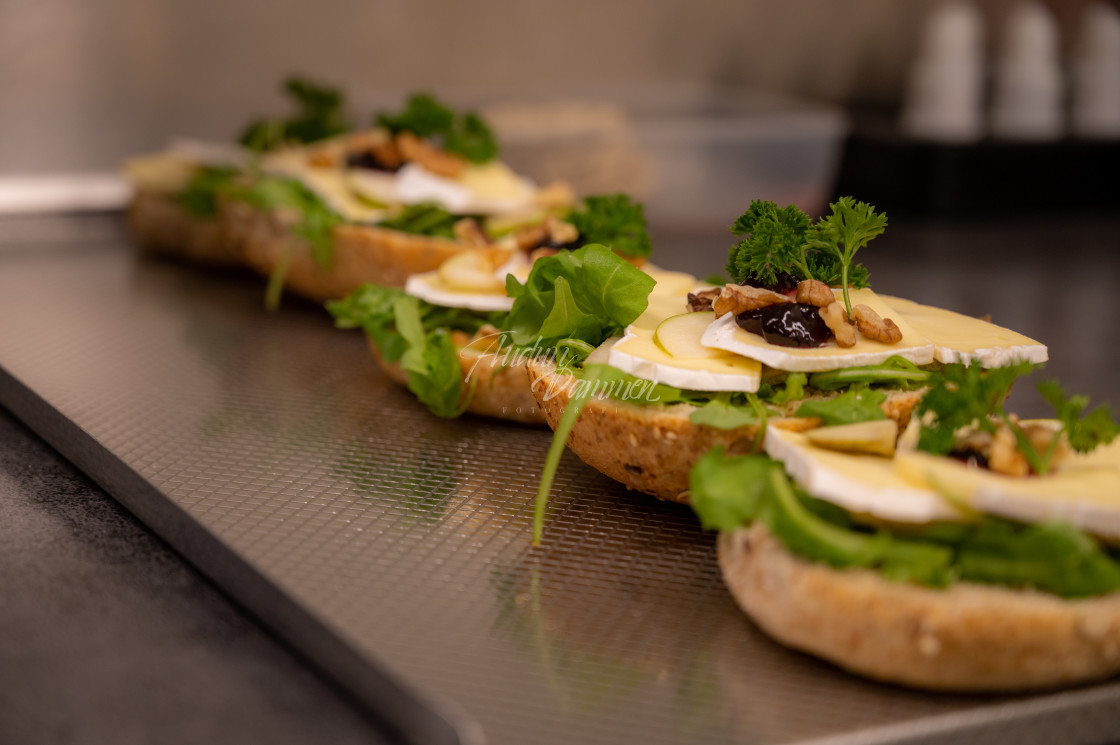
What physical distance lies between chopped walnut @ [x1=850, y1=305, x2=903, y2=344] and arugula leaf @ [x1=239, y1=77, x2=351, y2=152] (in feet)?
8.73

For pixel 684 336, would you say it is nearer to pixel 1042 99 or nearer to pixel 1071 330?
pixel 1071 330

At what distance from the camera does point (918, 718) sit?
1.46 m

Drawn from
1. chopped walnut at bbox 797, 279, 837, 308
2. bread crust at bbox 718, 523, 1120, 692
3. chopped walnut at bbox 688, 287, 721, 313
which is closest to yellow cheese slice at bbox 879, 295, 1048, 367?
chopped walnut at bbox 797, 279, 837, 308

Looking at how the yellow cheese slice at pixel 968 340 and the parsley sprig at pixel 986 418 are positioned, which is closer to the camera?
the parsley sprig at pixel 986 418

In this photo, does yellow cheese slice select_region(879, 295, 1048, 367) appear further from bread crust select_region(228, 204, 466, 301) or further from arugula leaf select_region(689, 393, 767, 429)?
bread crust select_region(228, 204, 466, 301)

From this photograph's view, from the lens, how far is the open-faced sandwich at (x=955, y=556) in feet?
4.79

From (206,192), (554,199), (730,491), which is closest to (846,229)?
(730,491)

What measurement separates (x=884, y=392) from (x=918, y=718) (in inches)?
24.5

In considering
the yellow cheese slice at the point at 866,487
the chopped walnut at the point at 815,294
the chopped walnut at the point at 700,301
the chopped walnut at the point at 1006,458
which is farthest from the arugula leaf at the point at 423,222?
the chopped walnut at the point at 1006,458

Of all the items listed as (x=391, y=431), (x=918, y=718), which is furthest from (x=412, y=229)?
(x=918, y=718)

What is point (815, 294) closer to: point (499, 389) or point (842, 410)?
point (842, 410)

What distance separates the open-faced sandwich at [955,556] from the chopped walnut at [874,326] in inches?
12.1

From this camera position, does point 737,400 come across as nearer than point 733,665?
No

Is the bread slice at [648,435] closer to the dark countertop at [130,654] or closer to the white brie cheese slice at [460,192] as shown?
the dark countertop at [130,654]
